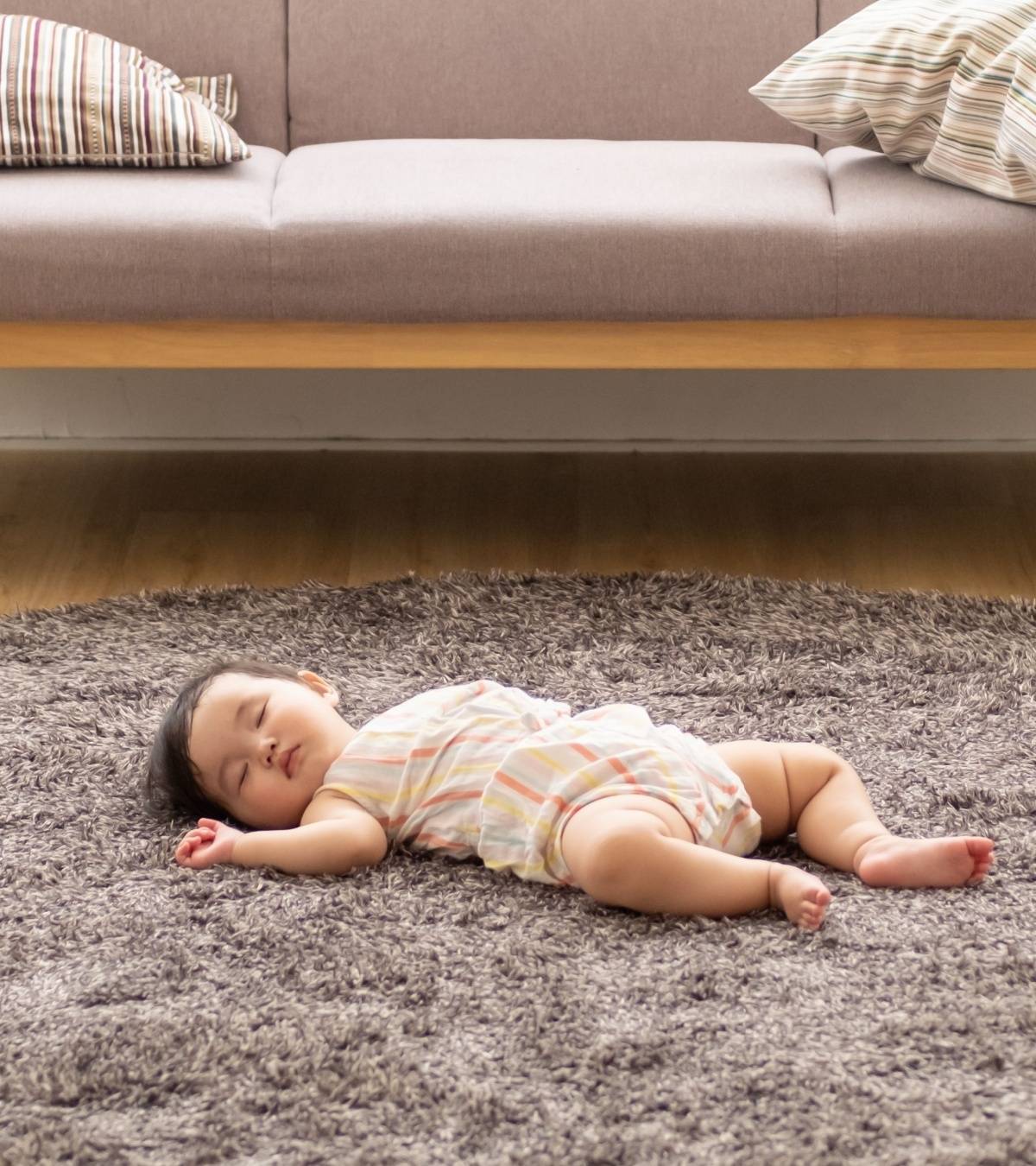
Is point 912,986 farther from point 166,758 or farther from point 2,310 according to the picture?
point 2,310

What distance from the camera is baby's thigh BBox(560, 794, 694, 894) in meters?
1.26

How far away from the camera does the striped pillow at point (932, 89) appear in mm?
1987

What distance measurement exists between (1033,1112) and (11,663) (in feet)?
4.50

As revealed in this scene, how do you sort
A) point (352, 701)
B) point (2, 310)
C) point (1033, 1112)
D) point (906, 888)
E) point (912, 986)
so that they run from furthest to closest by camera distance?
point (2, 310), point (352, 701), point (906, 888), point (912, 986), point (1033, 1112)

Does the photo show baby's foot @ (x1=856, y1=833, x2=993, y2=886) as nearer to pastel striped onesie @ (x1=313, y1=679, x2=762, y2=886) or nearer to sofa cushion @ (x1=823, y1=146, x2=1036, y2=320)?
pastel striped onesie @ (x1=313, y1=679, x2=762, y2=886)

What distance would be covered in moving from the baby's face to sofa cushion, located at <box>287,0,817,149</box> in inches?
56.1

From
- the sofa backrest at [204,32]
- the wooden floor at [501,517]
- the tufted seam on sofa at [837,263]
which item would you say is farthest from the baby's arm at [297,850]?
the sofa backrest at [204,32]

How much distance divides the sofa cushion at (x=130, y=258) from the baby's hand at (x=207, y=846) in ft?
2.90

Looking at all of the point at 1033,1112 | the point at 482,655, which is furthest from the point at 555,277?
the point at 1033,1112

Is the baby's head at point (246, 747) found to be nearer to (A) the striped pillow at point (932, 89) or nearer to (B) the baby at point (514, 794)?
(B) the baby at point (514, 794)

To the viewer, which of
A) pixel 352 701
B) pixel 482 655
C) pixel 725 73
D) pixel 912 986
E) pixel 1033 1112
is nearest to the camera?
pixel 1033 1112

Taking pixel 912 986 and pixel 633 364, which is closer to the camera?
pixel 912 986

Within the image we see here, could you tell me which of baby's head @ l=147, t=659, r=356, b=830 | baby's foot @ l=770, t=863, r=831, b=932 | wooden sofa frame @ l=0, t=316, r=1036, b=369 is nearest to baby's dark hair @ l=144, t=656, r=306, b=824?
baby's head @ l=147, t=659, r=356, b=830

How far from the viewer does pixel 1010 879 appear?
1.36m
